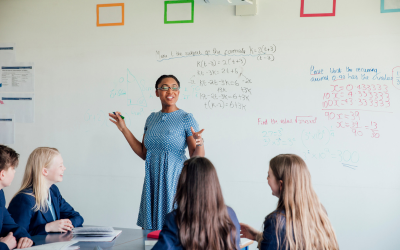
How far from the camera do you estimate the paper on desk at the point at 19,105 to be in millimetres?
4043

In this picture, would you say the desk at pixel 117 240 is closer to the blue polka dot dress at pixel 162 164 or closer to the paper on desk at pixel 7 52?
the blue polka dot dress at pixel 162 164

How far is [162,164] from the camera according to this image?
2559mm

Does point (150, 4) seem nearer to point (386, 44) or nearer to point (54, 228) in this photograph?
point (386, 44)

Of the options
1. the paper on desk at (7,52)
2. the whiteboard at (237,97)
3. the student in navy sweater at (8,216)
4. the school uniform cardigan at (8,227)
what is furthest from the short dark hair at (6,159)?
the paper on desk at (7,52)

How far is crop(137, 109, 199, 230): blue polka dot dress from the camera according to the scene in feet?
8.37

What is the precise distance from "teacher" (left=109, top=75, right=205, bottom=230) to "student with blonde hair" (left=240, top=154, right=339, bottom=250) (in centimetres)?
89

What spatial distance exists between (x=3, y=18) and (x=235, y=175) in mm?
3028

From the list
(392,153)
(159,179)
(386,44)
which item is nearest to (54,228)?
(159,179)

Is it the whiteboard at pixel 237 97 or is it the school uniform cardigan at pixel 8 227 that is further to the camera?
the whiteboard at pixel 237 97

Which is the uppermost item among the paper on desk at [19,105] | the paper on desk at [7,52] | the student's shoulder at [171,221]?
the paper on desk at [7,52]

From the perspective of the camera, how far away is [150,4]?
3.71 metres

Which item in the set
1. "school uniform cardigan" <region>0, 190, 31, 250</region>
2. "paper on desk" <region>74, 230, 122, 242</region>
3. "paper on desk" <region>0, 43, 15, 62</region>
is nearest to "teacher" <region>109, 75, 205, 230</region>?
"paper on desk" <region>74, 230, 122, 242</region>

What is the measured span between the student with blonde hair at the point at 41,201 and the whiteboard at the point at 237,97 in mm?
1479

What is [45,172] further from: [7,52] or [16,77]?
[7,52]
